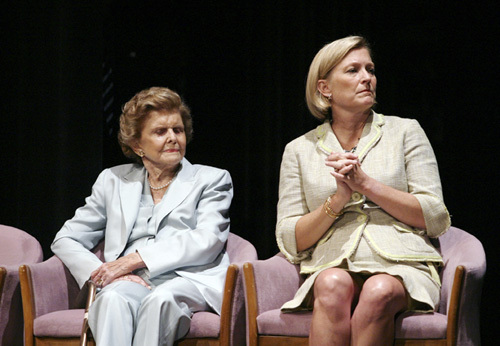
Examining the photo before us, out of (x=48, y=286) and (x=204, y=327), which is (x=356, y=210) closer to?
(x=204, y=327)

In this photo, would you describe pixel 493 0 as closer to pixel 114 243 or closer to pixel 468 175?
pixel 468 175

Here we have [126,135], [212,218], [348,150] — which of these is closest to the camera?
[348,150]

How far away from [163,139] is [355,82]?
35.4 inches

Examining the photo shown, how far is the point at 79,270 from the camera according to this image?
290 cm

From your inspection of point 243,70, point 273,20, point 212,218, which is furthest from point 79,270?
point 273,20

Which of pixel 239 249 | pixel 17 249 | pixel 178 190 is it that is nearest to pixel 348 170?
pixel 239 249

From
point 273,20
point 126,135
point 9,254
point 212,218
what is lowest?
point 9,254

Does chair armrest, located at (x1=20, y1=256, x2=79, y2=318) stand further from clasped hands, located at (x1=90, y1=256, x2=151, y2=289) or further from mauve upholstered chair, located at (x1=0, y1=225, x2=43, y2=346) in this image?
clasped hands, located at (x1=90, y1=256, x2=151, y2=289)

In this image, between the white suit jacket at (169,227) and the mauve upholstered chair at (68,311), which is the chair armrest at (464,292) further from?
the white suit jacket at (169,227)

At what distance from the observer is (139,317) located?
8.41 ft

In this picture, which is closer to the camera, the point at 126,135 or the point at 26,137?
the point at 126,135

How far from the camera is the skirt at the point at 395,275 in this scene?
2.36 metres

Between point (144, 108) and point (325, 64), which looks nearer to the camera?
point (325, 64)

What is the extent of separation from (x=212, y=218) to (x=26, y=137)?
4.39 feet
